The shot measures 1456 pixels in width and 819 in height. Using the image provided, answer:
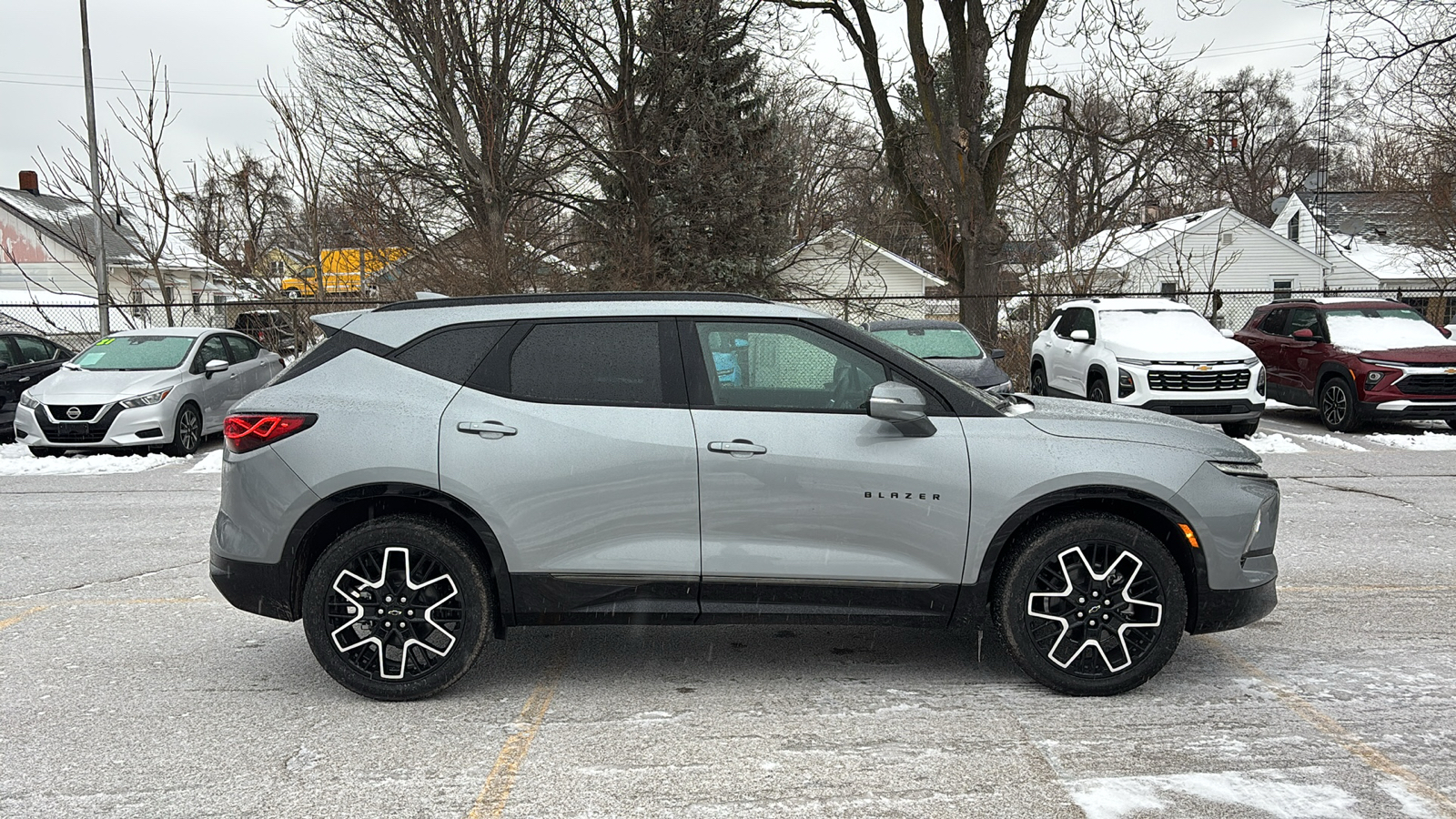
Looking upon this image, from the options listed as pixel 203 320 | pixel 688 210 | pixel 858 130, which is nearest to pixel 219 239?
pixel 203 320

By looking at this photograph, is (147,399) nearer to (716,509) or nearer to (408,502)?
(408,502)

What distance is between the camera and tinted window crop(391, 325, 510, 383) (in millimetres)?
4621

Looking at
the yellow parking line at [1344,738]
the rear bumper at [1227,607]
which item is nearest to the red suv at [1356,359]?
the yellow parking line at [1344,738]

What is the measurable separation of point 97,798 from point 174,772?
0.26m

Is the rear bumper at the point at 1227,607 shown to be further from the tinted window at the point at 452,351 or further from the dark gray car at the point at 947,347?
the dark gray car at the point at 947,347

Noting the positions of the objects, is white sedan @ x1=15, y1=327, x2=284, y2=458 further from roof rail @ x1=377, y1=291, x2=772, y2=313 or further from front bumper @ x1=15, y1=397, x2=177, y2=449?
roof rail @ x1=377, y1=291, x2=772, y2=313

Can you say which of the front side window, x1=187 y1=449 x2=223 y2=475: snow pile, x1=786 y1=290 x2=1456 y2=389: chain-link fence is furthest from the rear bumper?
x1=786 y1=290 x2=1456 y2=389: chain-link fence

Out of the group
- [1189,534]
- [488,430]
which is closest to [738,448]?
[488,430]

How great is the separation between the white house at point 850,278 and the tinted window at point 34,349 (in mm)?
11428

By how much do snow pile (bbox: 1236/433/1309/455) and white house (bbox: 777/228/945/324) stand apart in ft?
17.9

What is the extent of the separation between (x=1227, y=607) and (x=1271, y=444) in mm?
10536

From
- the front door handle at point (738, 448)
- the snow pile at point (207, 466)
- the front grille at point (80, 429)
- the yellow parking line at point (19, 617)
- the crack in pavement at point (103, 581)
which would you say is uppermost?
the front door handle at point (738, 448)

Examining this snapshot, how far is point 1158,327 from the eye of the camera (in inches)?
595

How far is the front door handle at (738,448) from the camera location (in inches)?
173
